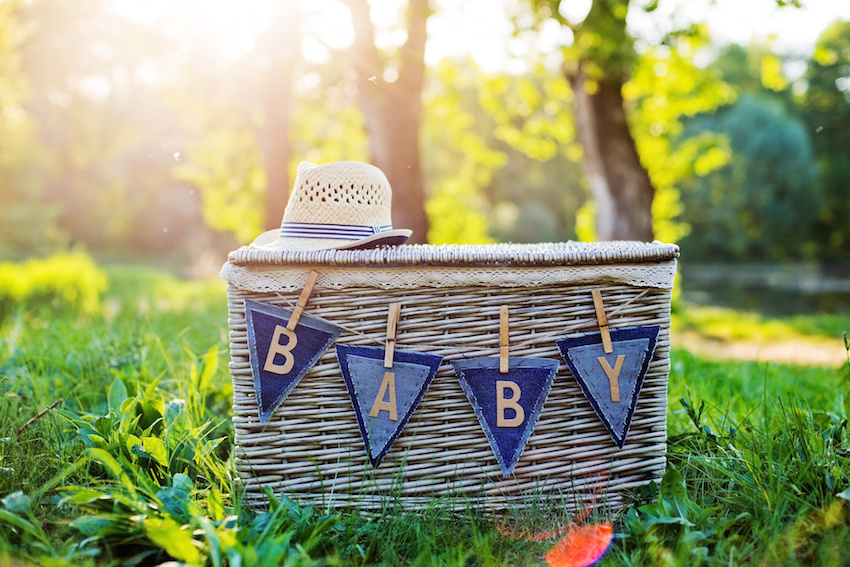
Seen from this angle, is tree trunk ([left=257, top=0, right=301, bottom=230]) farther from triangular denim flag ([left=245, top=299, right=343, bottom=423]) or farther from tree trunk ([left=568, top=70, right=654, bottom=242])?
triangular denim flag ([left=245, top=299, right=343, bottom=423])

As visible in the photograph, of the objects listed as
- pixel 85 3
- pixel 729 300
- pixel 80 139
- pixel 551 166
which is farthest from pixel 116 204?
pixel 729 300

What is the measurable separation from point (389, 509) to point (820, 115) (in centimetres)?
3808

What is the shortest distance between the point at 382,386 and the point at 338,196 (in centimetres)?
68

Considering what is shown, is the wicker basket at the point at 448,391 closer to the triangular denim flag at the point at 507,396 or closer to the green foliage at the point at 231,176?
the triangular denim flag at the point at 507,396

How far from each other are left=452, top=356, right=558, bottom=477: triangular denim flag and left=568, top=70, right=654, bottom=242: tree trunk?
22.5ft

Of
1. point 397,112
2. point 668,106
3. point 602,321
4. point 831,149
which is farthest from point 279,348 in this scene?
point 831,149

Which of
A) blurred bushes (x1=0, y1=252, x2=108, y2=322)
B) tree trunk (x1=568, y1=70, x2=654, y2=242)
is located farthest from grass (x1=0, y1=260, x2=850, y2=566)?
tree trunk (x1=568, y1=70, x2=654, y2=242)

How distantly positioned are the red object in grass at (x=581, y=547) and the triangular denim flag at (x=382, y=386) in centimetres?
59

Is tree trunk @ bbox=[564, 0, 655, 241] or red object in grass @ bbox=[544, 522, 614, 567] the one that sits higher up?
tree trunk @ bbox=[564, 0, 655, 241]

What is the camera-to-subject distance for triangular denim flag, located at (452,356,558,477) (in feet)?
6.48

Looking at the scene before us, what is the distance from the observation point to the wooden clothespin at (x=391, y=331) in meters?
1.96

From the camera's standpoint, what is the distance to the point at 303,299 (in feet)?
6.48

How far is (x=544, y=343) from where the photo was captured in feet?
6.58

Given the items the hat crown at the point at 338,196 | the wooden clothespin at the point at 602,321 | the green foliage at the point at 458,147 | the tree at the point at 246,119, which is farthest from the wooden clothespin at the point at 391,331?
the tree at the point at 246,119
